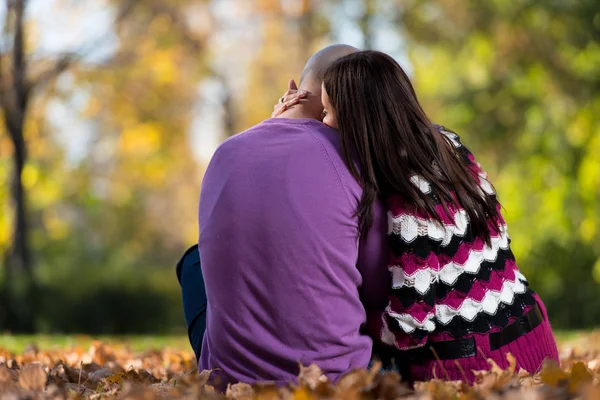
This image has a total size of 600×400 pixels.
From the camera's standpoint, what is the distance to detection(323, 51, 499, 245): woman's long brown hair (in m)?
2.28

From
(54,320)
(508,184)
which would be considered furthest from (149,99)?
(508,184)

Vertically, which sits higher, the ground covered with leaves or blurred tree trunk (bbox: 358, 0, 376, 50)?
blurred tree trunk (bbox: 358, 0, 376, 50)

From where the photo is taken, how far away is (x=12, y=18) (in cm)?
1059

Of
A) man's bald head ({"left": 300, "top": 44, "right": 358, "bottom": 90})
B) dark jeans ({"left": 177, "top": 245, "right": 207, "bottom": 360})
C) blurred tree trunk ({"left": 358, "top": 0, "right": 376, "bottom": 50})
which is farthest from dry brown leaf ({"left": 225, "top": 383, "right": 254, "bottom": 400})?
blurred tree trunk ({"left": 358, "top": 0, "right": 376, "bottom": 50})

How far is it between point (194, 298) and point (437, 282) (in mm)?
911

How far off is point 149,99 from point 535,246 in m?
7.44

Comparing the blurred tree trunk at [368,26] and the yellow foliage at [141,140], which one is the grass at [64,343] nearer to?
the yellow foliage at [141,140]

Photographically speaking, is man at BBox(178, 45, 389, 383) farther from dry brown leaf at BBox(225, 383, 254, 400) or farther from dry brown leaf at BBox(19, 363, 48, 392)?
dry brown leaf at BBox(19, 363, 48, 392)

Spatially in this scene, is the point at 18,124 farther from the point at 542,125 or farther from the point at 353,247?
the point at 353,247

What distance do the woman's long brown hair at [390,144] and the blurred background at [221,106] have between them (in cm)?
832

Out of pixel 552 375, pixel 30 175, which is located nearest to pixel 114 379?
pixel 552 375

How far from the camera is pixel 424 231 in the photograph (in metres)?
2.23

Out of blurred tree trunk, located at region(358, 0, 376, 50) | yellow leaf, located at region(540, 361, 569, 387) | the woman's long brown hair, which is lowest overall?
yellow leaf, located at region(540, 361, 569, 387)

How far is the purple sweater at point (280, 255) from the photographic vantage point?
221cm
